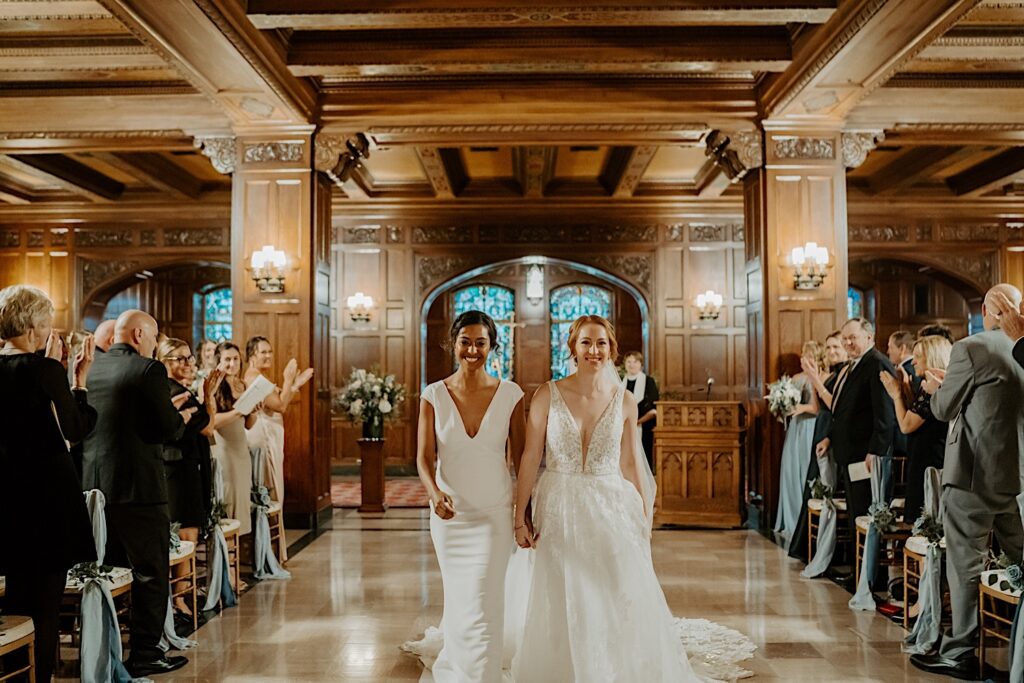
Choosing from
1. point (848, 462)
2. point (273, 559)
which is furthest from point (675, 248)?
point (273, 559)

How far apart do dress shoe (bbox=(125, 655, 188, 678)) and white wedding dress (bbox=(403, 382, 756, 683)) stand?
1.83 metres

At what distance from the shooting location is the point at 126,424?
4316 millimetres

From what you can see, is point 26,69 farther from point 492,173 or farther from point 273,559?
point 492,173

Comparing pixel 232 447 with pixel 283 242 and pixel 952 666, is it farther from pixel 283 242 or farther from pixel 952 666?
pixel 952 666

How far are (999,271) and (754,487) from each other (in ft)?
24.3

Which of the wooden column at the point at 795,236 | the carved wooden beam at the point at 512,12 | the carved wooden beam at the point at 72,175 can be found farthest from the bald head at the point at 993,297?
the carved wooden beam at the point at 72,175

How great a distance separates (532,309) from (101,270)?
7109 mm

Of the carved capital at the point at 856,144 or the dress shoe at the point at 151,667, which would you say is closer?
the dress shoe at the point at 151,667

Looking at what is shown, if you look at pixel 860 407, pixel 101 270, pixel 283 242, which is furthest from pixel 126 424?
pixel 101 270

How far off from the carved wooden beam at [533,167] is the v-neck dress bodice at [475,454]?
24.5 ft

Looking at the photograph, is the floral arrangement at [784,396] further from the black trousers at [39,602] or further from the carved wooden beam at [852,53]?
the black trousers at [39,602]

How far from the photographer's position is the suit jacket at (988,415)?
4305mm

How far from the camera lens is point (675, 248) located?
46.3 feet

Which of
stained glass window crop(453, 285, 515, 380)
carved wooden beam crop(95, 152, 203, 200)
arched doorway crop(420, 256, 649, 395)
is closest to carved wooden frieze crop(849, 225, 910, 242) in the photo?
arched doorway crop(420, 256, 649, 395)
